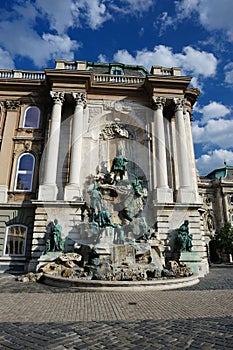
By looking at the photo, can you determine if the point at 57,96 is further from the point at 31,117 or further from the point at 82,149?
the point at 82,149

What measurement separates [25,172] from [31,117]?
4988 mm

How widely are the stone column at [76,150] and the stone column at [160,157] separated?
5.71 meters

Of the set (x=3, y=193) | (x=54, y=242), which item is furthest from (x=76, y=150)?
(x=54, y=242)

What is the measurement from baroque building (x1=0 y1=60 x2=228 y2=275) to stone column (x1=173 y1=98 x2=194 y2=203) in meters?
0.08

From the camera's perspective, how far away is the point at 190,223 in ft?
52.5

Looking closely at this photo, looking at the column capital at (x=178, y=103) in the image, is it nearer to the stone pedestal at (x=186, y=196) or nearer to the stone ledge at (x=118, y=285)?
the stone pedestal at (x=186, y=196)

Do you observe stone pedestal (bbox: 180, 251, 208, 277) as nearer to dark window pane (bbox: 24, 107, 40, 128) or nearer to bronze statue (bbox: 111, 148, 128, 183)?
bronze statue (bbox: 111, 148, 128, 183)

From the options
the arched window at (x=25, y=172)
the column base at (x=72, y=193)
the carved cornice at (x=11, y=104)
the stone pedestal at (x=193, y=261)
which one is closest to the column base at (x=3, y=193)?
the arched window at (x=25, y=172)

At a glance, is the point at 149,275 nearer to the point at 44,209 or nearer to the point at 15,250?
the point at 44,209

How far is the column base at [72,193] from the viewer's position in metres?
16.2

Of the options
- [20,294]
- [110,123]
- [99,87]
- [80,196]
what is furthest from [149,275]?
[99,87]

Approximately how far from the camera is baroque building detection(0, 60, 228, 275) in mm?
15875

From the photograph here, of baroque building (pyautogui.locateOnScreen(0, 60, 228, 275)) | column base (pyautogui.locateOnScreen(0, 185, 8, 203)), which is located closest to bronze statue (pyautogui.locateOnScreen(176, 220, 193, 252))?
baroque building (pyautogui.locateOnScreen(0, 60, 228, 275))

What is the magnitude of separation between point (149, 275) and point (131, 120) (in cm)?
1349
